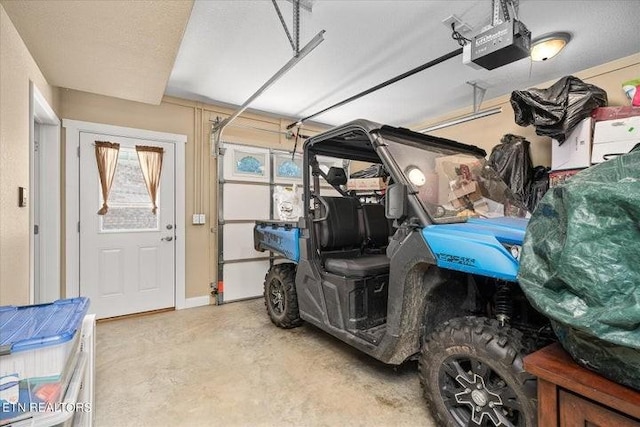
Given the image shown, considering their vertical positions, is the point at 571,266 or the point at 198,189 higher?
the point at 198,189

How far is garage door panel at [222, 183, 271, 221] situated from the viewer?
166 inches

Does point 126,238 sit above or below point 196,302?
above

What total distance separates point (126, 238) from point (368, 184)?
10.3 feet

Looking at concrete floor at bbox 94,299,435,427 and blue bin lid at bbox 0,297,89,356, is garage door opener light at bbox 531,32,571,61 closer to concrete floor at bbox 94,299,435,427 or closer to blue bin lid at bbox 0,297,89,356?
concrete floor at bbox 94,299,435,427

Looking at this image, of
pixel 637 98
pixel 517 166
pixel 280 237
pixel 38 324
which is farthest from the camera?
pixel 517 166

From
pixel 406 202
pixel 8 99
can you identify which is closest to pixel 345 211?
pixel 406 202

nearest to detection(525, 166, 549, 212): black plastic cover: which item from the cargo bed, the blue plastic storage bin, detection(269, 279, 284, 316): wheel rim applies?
→ the cargo bed

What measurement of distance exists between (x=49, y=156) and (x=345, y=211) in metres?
3.16

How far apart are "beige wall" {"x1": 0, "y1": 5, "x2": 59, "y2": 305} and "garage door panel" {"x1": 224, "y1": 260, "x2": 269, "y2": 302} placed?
2189 millimetres

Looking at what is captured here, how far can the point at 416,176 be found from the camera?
1.90 meters

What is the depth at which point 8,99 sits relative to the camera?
1.86 metres

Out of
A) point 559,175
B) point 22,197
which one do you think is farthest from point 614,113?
point 22,197

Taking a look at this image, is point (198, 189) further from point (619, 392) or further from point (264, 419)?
point (619, 392)

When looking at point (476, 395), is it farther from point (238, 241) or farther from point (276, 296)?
point (238, 241)
